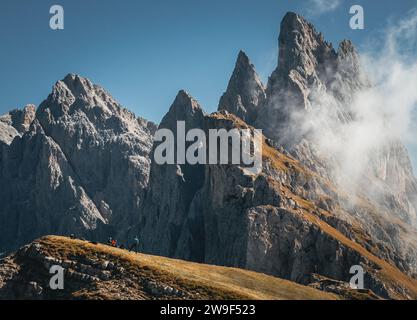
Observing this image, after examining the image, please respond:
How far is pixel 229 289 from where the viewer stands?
96.1 metres

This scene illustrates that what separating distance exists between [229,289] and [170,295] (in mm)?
9401
